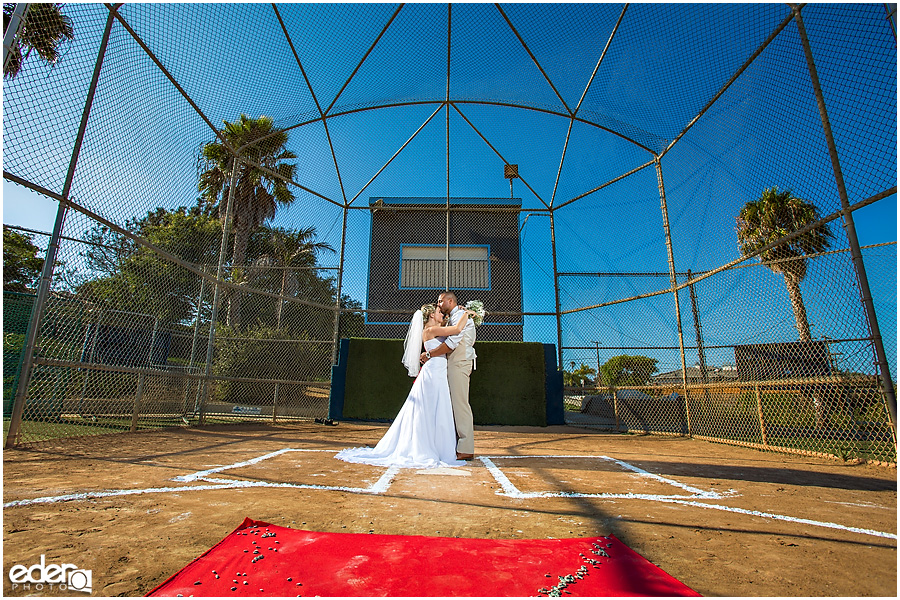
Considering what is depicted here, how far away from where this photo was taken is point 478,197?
9.62 m

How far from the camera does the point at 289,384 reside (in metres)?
8.16

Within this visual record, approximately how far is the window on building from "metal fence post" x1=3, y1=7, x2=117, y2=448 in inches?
262

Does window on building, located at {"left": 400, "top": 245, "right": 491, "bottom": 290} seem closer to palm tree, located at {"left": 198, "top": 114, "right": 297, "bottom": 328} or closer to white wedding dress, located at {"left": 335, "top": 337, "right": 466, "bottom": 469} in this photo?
palm tree, located at {"left": 198, "top": 114, "right": 297, "bottom": 328}

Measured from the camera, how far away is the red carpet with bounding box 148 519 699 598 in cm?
144

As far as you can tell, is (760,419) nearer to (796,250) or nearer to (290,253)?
(796,250)

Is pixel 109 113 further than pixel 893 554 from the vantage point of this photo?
Yes

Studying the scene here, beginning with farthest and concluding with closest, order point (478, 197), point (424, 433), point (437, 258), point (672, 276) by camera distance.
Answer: point (437, 258)
point (478, 197)
point (672, 276)
point (424, 433)

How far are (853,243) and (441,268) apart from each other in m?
7.80

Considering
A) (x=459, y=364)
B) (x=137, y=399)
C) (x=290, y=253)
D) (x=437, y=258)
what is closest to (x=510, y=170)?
(x=437, y=258)

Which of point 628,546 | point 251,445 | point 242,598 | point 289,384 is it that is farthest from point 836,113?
point 289,384

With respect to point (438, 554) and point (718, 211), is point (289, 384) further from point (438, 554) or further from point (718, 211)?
point (718, 211)

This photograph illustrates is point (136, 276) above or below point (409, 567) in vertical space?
above

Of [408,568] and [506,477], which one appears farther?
[506,477]

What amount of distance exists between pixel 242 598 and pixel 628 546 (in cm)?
Answer: 157
